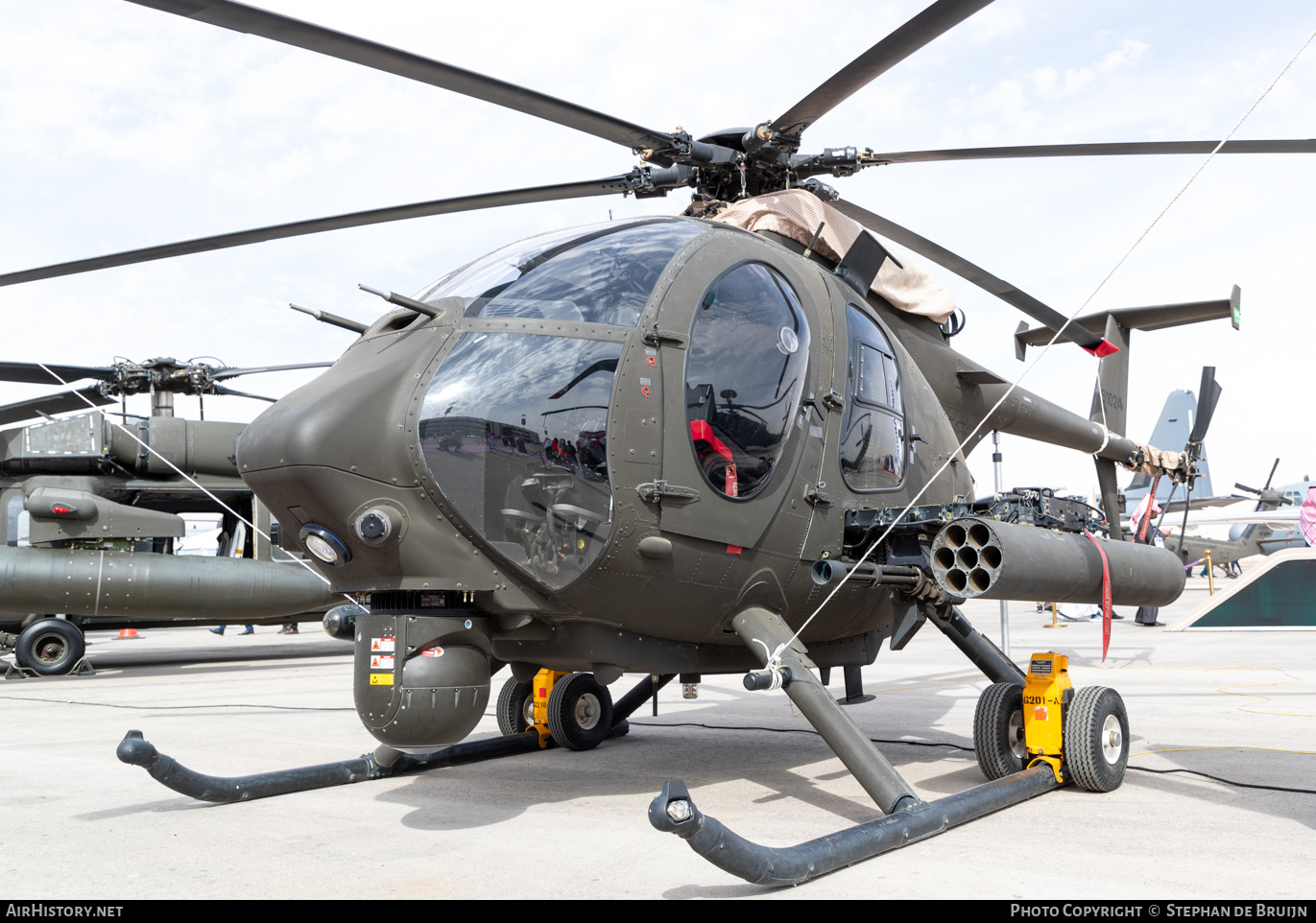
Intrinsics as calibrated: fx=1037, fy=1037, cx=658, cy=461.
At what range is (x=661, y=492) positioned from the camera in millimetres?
4547

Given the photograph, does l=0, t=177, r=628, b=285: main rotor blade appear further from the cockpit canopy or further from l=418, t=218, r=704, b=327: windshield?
the cockpit canopy

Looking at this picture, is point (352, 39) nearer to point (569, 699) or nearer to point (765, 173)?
point (765, 173)

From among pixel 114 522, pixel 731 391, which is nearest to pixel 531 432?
pixel 731 391

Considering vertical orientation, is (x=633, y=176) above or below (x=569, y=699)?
above

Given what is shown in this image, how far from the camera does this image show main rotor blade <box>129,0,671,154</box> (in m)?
4.01

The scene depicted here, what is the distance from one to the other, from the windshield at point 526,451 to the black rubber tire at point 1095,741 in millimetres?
2860

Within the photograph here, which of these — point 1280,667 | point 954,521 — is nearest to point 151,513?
point 954,521

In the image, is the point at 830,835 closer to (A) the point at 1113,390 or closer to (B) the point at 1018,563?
(B) the point at 1018,563

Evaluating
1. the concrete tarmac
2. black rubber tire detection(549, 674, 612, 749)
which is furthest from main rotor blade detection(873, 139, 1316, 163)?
black rubber tire detection(549, 674, 612, 749)

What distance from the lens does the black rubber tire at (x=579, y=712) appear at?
704cm

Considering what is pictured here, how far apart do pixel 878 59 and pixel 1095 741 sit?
365cm

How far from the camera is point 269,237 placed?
5.97 meters
